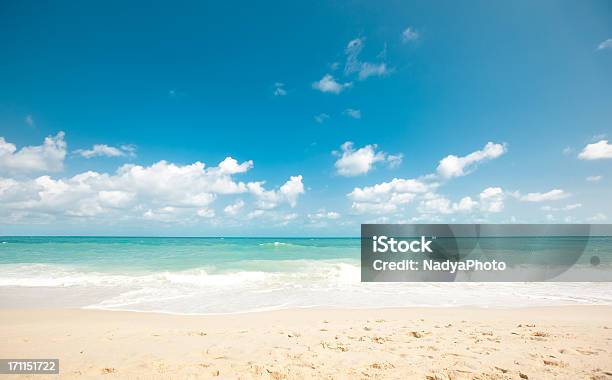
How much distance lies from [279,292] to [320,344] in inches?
269

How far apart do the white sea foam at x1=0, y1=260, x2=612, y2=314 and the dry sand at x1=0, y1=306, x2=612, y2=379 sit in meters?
1.45

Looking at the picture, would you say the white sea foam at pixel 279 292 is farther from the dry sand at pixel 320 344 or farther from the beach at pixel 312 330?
Answer: the dry sand at pixel 320 344

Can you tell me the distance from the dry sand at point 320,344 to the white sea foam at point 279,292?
1446 mm

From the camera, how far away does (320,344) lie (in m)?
5.62

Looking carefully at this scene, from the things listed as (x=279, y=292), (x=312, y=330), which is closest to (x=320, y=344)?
(x=312, y=330)

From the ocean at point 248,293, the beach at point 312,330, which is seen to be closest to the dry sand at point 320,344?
the beach at point 312,330

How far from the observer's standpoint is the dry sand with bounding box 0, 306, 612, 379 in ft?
14.5

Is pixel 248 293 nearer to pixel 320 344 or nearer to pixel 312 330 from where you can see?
pixel 312 330

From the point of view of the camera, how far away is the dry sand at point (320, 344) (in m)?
4.41

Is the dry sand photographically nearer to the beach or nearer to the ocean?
the beach

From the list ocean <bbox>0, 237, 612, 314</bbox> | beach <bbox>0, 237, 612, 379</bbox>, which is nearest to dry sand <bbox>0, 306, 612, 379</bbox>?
beach <bbox>0, 237, 612, 379</bbox>

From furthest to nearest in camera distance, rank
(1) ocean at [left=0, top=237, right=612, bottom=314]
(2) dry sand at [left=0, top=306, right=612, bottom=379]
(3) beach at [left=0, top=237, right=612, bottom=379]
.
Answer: (1) ocean at [left=0, top=237, right=612, bottom=314] < (3) beach at [left=0, top=237, right=612, bottom=379] < (2) dry sand at [left=0, top=306, right=612, bottom=379]

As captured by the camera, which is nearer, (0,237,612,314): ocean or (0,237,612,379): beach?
(0,237,612,379): beach

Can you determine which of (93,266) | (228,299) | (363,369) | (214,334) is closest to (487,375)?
(363,369)
